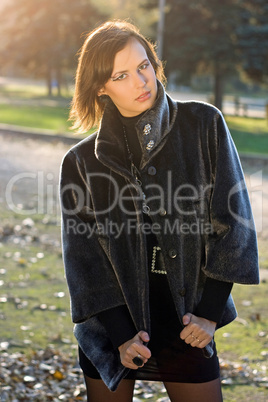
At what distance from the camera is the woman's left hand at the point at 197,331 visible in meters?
2.53

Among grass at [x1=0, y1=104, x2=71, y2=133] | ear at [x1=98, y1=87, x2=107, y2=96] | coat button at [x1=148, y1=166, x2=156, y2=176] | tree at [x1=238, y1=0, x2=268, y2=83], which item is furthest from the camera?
tree at [x1=238, y1=0, x2=268, y2=83]

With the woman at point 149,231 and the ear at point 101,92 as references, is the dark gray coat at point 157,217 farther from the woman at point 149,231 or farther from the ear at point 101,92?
the ear at point 101,92

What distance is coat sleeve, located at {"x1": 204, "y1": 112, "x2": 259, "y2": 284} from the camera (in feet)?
8.39

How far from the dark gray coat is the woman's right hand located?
5 centimetres

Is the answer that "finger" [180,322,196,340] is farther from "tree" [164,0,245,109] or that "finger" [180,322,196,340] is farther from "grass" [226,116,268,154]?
"tree" [164,0,245,109]

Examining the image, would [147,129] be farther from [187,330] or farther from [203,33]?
[203,33]

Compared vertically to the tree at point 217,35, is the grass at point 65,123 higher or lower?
lower

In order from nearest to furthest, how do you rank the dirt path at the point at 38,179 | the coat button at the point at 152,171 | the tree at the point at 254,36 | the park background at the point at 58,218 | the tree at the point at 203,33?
the coat button at the point at 152,171 < the park background at the point at 58,218 < the dirt path at the point at 38,179 < the tree at the point at 203,33 < the tree at the point at 254,36

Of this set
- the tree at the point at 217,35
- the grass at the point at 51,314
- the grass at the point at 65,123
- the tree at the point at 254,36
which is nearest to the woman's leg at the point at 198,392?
the grass at the point at 51,314

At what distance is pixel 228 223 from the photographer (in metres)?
2.56

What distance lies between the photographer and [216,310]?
2.55 metres

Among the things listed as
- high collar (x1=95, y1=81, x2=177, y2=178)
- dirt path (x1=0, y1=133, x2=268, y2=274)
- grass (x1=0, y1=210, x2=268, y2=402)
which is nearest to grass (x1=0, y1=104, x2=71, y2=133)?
dirt path (x1=0, y1=133, x2=268, y2=274)

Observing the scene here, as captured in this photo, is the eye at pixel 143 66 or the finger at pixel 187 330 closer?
the finger at pixel 187 330

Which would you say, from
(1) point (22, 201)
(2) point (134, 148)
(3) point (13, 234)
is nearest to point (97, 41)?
(2) point (134, 148)
